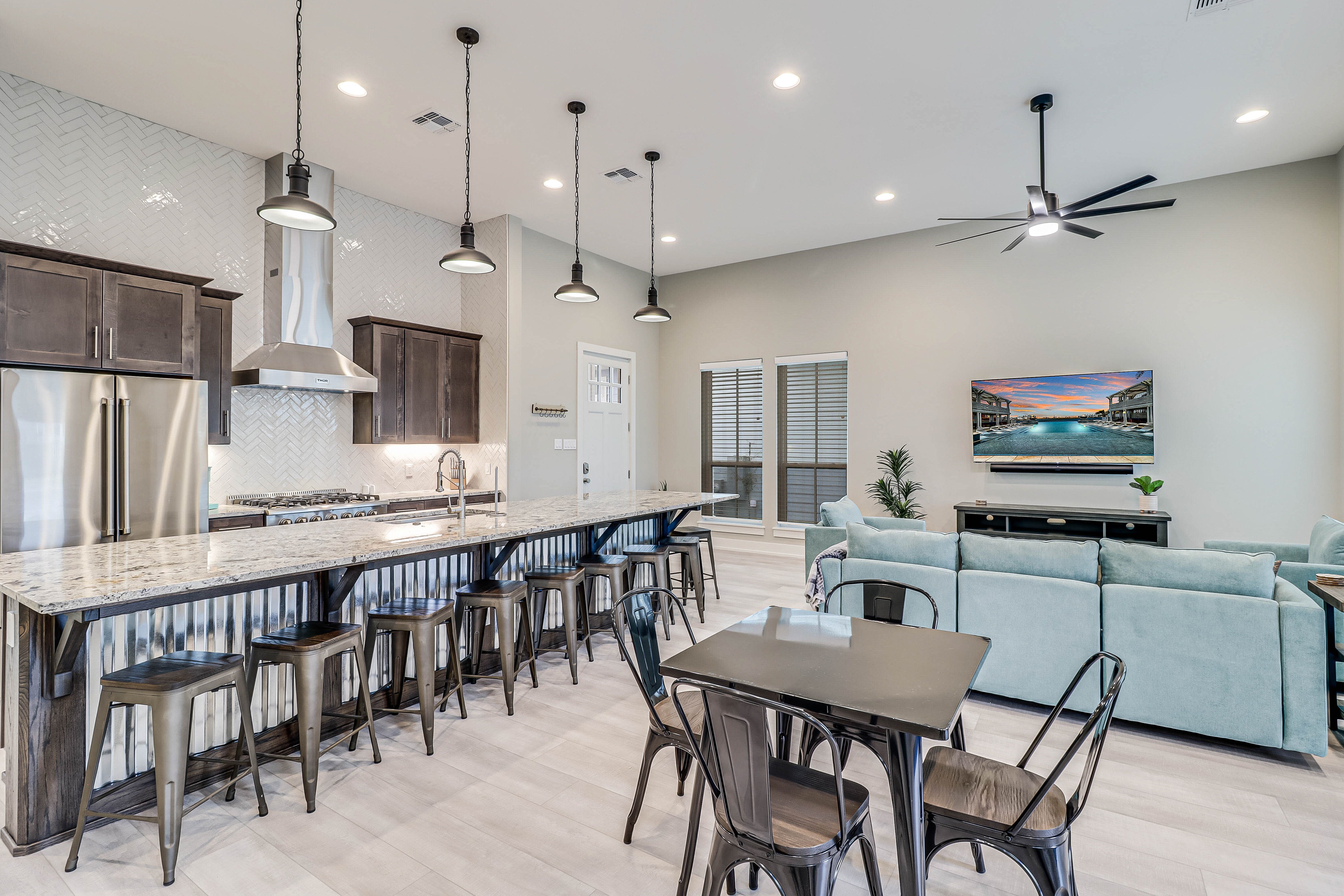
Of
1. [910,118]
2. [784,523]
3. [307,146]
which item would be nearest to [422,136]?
[307,146]

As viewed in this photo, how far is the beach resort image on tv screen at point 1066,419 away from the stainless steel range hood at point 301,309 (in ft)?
17.8

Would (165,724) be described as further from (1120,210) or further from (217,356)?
(1120,210)

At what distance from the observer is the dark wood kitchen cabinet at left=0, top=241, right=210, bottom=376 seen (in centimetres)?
324

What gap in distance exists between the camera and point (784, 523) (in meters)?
7.29

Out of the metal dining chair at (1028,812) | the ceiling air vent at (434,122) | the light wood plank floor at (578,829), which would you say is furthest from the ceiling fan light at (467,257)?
the metal dining chair at (1028,812)

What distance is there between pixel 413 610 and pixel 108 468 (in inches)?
85.3

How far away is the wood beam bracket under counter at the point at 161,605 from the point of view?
77.3 inches

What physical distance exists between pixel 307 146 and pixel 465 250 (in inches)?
82.7

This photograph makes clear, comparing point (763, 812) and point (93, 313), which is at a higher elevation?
point (93, 313)

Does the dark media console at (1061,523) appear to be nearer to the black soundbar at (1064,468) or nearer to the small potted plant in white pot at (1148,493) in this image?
the small potted plant in white pot at (1148,493)

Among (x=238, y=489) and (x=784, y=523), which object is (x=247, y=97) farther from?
(x=784, y=523)

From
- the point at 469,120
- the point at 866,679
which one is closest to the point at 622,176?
the point at 469,120

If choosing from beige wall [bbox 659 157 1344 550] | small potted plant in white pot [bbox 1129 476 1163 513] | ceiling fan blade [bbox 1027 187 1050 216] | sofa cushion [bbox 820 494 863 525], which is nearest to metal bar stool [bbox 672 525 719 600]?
sofa cushion [bbox 820 494 863 525]

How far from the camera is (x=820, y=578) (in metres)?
3.61
